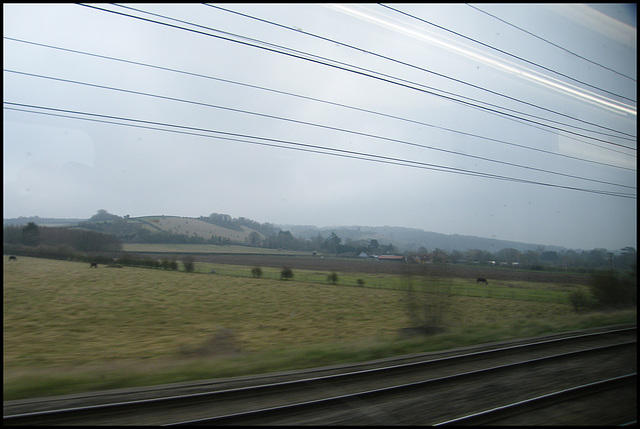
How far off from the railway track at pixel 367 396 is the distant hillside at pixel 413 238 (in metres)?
5.87

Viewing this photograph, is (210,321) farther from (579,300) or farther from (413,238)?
(579,300)

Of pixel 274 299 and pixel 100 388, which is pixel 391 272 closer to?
pixel 274 299

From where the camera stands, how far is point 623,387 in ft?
23.4

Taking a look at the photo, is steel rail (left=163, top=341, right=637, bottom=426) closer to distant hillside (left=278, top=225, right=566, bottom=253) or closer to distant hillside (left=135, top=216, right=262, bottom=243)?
distant hillside (left=278, top=225, right=566, bottom=253)

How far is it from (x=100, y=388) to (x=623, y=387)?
32.0ft

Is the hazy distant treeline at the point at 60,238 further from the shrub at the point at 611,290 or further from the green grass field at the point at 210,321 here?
the shrub at the point at 611,290

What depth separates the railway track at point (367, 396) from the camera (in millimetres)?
5263

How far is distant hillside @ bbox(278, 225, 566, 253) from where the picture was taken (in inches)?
577

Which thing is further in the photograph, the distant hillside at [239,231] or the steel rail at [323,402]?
the distant hillside at [239,231]

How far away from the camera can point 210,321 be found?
15.6m

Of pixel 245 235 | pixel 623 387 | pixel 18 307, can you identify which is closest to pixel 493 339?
pixel 623 387

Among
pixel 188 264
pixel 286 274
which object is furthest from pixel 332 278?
pixel 188 264

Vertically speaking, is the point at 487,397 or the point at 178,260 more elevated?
the point at 178,260

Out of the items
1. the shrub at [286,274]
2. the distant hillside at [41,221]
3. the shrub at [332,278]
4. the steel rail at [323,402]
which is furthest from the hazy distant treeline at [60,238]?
the shrub at [332,278]
